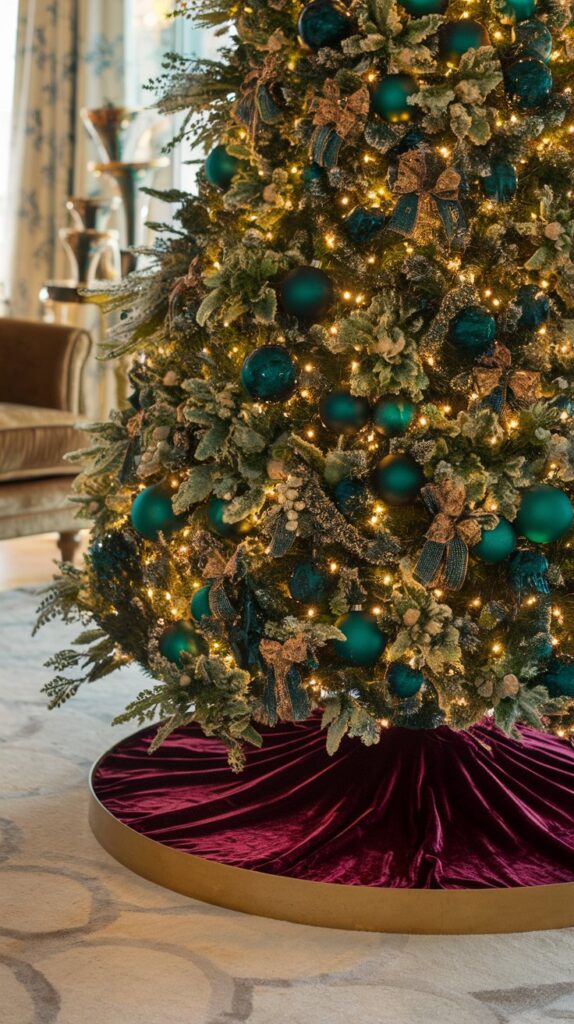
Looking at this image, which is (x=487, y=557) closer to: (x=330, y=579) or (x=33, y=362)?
(x=330, y=579)

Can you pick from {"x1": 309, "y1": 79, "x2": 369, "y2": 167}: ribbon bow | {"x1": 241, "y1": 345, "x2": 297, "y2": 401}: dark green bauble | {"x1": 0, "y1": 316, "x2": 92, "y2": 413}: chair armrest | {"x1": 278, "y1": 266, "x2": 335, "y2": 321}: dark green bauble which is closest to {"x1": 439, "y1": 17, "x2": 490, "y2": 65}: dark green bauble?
{"x1": 309, "y1": 79, "x2": 369, "y2": 167}: ribbon bow

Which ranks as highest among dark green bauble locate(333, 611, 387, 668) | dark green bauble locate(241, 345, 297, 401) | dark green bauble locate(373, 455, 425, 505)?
dark green bauble locate(241, 345, 297, 401)

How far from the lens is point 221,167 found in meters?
1.70

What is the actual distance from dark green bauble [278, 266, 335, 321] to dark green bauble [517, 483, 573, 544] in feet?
1.17

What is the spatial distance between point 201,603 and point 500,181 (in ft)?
2.21

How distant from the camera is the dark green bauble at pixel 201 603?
1.61 metres

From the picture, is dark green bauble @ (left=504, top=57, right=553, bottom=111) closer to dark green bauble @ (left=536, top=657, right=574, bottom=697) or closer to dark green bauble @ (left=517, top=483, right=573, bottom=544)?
dark green bauble @ (left=517, top=483, right=573, bottom=544)

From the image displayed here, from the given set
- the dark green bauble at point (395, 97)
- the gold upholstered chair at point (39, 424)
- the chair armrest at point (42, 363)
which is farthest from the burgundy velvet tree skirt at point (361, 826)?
the chair armrest at point (42, 363)

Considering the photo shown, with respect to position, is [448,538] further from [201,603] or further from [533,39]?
[533,39]

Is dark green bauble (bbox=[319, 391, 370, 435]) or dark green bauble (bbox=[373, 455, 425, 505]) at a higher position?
dark green bauble (bbox=[319, 391, 370, 435])

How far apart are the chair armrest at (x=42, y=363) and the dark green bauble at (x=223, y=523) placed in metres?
2.09

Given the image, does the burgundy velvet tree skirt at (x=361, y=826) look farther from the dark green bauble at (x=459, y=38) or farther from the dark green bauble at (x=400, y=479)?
the dark green bauble at (x=459, y=38)

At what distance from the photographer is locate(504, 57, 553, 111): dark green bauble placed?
1.52 metres

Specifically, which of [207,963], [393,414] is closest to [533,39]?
[393,414]
